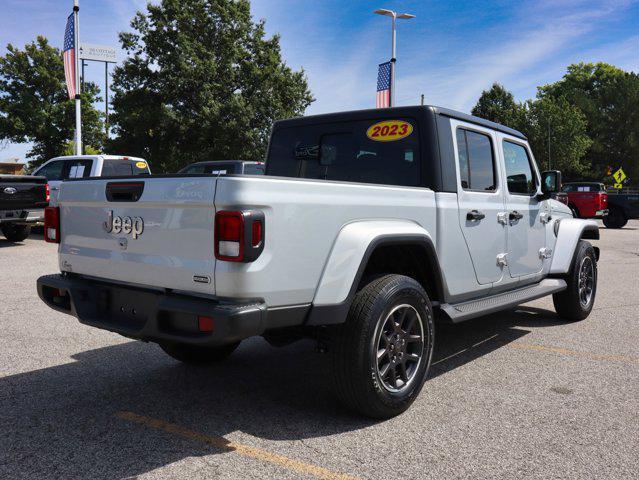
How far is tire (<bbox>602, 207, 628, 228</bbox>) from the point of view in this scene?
21.7 metres

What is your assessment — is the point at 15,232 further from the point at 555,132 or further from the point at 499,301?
the point at 555,132

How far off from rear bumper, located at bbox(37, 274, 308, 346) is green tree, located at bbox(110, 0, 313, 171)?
28448 mm

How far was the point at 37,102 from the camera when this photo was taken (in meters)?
39.8

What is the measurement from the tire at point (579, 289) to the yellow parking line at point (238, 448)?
4196 millimetres

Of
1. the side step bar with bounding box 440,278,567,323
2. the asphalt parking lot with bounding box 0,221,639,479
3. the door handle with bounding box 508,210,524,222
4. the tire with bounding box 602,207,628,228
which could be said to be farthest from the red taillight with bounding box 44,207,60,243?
the tire with bounding box 602,207,628,228

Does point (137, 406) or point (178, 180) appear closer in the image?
point (178, 180)

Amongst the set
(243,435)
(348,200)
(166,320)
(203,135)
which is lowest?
(243,435)

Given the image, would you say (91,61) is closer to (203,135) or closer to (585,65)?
(203,135)

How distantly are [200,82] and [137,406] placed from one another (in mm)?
30162

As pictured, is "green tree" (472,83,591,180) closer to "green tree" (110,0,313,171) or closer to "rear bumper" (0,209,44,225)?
"green tree" (110,0,313,171)

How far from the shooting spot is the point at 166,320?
296 cm

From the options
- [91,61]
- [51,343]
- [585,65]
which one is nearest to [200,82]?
[91,61]

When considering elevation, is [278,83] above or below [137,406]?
above

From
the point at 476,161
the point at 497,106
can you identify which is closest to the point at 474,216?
the point at 476,161
